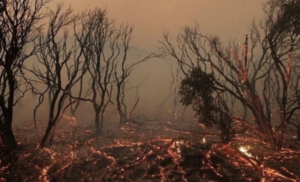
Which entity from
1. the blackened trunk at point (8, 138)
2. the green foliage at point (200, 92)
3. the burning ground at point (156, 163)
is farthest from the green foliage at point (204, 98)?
the blackened trunk at point (8, 138)

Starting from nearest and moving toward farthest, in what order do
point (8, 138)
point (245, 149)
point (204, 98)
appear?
1. point (245, 149)
2. point (8, 138)
3. point (204, 98)

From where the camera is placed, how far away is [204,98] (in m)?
9.92

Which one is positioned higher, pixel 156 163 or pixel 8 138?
pixel 8 138

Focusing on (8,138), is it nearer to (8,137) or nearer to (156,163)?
(8,137)

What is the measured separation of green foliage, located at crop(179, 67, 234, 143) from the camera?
986cm

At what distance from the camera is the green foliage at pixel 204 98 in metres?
9.86

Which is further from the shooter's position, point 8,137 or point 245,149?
point 8,137

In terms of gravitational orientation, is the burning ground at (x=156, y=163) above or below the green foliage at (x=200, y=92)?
below

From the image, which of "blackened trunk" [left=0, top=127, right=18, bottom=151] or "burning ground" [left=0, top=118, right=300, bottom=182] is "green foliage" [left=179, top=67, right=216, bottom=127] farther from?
"blackened trunk" [left=0, top=127, right=18, bottom=151]

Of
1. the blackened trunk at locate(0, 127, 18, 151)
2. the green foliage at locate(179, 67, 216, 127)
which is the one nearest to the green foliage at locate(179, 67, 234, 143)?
the green foliage at locate(179, 67, 216, 127)

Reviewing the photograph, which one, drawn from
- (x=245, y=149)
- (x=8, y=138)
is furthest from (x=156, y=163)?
(x=8, y=138)

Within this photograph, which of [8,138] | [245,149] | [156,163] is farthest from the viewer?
[8,138]

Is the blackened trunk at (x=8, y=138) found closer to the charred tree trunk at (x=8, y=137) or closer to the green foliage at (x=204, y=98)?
the charred tree trunk at (x=8, y=137)

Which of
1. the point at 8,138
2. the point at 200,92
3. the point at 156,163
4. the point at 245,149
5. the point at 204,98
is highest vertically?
the point at 200,92
